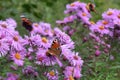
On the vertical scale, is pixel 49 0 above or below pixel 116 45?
above

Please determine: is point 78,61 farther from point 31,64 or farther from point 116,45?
point 116,45

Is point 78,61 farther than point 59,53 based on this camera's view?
Yes

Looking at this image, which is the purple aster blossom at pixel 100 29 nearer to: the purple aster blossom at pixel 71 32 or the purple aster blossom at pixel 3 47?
the purple aster blossom at pixel 71 32

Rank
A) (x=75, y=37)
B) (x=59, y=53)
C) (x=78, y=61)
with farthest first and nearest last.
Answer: (x=75, y=37) → (x=78, y=61) → (x=59, y=53)

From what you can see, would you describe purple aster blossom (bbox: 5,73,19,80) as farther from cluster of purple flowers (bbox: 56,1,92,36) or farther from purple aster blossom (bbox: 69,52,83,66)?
cluster of purple flowers (bbox: 56,1,92,36)

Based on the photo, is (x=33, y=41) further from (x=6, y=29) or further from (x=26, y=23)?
(x=26, y=23)

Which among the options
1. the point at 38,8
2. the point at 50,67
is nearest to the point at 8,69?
the point at 50,67
